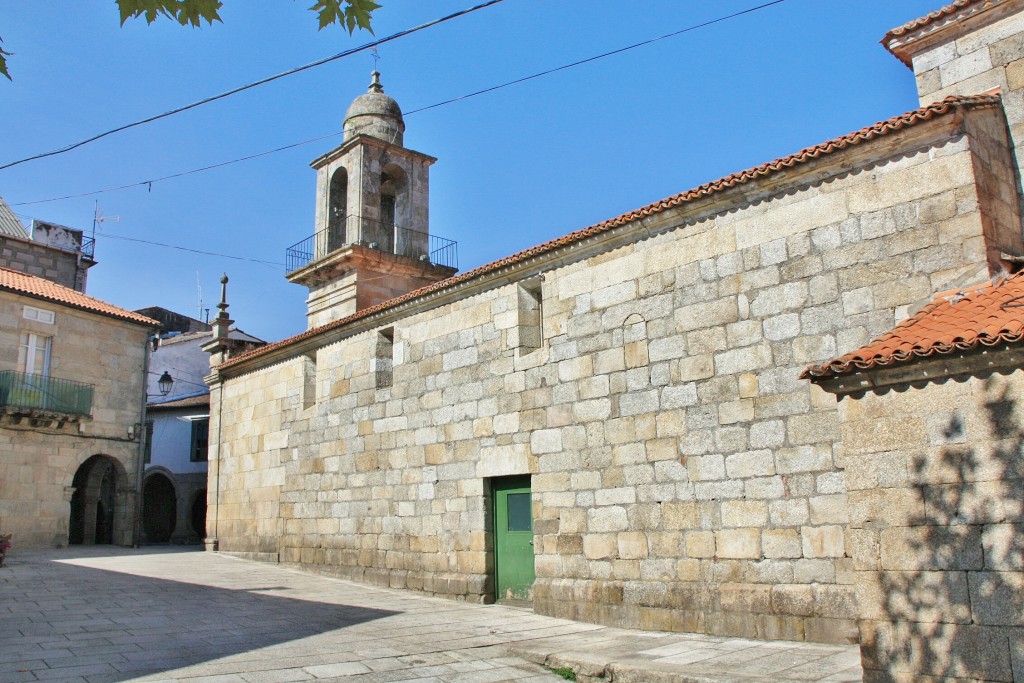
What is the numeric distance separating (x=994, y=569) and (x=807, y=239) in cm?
361

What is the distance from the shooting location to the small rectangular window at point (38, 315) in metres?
17.8

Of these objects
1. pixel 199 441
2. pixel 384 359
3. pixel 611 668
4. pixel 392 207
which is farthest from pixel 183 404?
pixel 611 668

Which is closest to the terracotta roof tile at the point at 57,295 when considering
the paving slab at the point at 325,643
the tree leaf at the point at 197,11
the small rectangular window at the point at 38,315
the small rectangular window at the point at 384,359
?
the small rectangular window at the point at 38,315

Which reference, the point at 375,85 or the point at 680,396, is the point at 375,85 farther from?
the point at 680,396

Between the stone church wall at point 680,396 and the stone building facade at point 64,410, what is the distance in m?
8.63

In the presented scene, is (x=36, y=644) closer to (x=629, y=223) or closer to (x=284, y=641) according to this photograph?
(x=284, y=641)

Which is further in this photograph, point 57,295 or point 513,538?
point 57,295

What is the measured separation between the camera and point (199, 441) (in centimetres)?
2553

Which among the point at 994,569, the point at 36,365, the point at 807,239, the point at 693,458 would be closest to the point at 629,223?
the point at 807,239

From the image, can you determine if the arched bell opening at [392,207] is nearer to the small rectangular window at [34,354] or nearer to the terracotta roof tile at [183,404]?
the small rectangular window at [34,354]

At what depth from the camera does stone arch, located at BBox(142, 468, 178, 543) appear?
25719 millimetres

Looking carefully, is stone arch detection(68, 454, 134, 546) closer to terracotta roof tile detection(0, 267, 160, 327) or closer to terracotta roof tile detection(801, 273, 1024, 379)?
terracotta roof tile detection(0, 267, 160, 327)

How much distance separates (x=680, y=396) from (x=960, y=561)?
11.7 ft

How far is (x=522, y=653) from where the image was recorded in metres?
7.26
